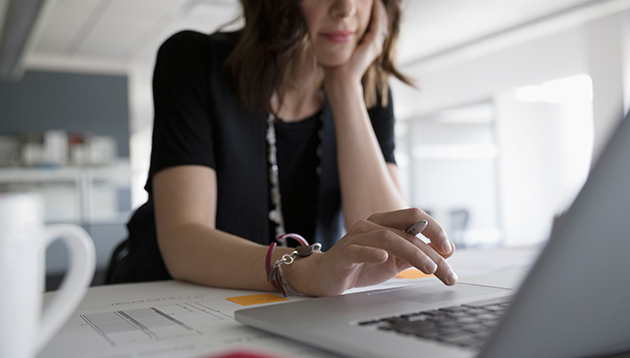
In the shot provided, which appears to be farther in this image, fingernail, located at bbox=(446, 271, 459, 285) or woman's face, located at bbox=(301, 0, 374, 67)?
woman's face, located at bbox=(301, 0, 374, 67)

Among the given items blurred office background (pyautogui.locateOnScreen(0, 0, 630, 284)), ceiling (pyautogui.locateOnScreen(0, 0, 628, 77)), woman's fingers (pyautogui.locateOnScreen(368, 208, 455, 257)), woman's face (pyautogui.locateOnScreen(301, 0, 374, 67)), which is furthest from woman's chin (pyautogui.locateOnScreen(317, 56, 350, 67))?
blurred office background (pyautogui.locateOnScreen(0, 0, 630, 284))

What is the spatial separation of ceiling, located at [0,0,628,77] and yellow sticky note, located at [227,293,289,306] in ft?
13.2

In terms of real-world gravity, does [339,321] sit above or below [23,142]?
below

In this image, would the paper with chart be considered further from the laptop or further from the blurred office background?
the blurred office background

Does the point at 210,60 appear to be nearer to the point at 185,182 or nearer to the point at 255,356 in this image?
the point at 185,182

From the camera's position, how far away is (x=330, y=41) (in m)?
1.22

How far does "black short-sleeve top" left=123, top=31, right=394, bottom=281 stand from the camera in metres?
1.11

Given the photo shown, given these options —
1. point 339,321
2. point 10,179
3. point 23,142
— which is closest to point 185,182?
point 339,321

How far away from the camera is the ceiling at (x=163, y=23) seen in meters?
5.08

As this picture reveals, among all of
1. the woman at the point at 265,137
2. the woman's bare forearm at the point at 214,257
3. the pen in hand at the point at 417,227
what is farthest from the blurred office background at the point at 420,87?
the pen in hand at the point at 417,227

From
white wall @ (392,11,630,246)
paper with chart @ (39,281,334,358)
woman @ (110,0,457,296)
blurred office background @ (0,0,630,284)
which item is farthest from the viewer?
white wall @ (392,11,630,246)

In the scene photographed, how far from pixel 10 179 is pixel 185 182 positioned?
545cm

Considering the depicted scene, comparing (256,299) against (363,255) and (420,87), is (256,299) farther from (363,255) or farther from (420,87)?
(420,87)

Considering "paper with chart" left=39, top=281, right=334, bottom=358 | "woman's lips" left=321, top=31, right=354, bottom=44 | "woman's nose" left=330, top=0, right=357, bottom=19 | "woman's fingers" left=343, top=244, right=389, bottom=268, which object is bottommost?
"paper with chart" left=39, top=281, right=334, bottom=358
